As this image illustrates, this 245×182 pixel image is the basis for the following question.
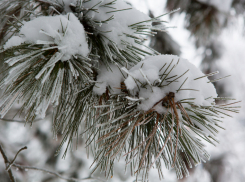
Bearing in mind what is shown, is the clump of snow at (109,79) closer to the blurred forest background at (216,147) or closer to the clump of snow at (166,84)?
the clump of snow at (166,84)

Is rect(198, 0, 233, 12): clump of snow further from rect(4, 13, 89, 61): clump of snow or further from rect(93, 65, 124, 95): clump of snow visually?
rect(4, 13, 89, 61): clump of snow

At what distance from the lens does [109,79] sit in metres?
0.71

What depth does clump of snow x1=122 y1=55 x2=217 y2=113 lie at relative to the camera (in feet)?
1.85

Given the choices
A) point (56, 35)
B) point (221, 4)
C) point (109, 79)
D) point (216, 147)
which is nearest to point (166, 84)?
point (109, 79)

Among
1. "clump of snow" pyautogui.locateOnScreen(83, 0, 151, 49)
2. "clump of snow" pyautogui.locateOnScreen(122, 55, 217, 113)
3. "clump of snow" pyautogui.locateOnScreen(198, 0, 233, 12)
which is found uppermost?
"clump of snow" pyautogui.locateOnScreen(198, 0, 233, 12)

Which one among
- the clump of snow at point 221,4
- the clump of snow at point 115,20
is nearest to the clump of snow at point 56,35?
the clump of snow at point 115,20

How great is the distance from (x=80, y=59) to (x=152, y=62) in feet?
0.79

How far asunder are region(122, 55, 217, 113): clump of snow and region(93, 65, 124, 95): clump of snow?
0.11 m

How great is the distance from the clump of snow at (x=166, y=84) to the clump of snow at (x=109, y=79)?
114 millimetres

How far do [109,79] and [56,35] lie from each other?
257 mm

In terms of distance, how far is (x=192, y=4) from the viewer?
2.50 metres

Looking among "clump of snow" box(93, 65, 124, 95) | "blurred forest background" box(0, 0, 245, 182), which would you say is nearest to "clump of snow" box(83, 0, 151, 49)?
"clump of snow" box(93, 65, 124, 95)

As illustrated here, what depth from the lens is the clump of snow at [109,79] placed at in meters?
0.70

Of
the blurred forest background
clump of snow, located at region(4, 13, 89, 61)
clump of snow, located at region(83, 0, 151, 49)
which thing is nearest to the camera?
clump of snow, located at region(4, 13, 89, 61)
